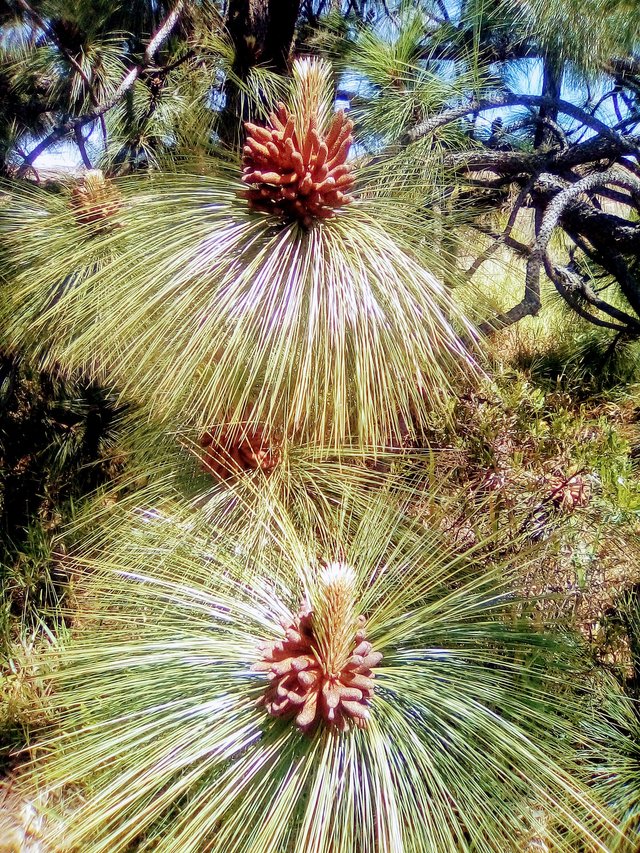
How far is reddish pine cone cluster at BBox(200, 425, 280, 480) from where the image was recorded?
0.76 metres

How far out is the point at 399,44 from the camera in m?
1.14

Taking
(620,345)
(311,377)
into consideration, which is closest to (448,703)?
(311,377)

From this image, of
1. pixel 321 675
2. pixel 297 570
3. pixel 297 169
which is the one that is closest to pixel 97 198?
pixel 297 169

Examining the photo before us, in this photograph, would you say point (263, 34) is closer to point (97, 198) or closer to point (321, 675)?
Answer: point (97, 198)

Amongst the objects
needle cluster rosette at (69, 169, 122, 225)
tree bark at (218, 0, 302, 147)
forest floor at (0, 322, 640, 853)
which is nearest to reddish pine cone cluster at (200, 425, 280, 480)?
forest floor at (0, 322, 640, 853)

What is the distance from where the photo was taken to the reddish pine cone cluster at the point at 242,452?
757 mm

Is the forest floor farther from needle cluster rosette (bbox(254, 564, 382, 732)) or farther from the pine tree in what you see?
needle cluster rosette (bbox(254, 564, 382, 732))

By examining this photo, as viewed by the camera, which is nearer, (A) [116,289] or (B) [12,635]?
(A) [116,289]

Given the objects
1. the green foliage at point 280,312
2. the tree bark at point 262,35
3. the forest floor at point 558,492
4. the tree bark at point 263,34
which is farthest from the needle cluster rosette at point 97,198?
the forest floor at point 558,492

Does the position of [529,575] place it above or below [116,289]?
below

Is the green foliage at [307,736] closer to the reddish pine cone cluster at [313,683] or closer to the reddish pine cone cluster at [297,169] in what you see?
the reddish pine cone cluster at [313,683]

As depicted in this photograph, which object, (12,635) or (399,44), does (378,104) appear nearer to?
(399,44)

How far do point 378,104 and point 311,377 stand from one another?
708 millimetres

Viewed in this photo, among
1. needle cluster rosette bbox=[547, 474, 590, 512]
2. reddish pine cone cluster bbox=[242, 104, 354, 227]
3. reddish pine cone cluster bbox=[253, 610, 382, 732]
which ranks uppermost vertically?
reddish pine cone cluster bbox=[242, 104, 354, 227]
